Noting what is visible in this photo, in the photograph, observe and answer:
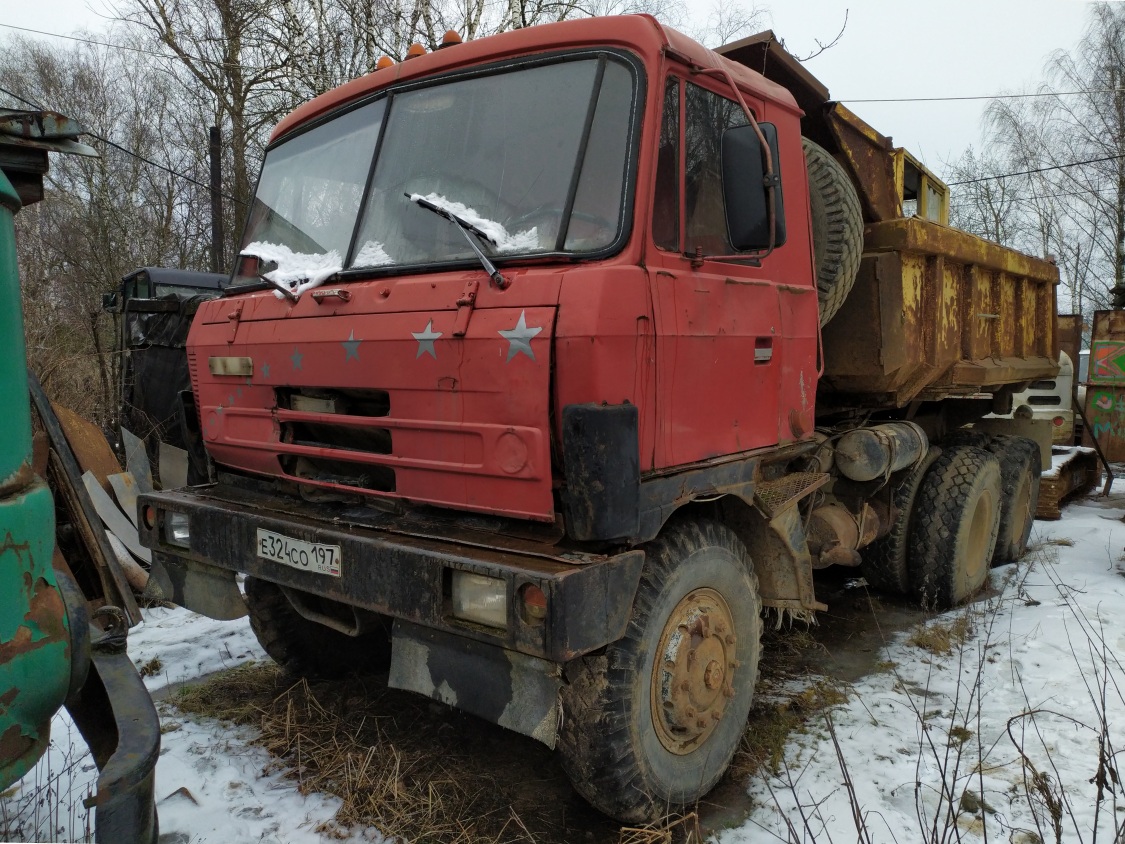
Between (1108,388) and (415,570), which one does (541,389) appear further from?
(1108,388)

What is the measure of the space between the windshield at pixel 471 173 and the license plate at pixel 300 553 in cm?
102

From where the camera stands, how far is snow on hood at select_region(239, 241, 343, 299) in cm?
306

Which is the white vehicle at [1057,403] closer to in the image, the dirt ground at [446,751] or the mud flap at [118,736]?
the dirt ground at [446,751]

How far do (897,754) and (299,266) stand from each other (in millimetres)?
3184

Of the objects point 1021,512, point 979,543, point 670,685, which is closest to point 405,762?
point 670,685

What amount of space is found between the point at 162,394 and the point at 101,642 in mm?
6183

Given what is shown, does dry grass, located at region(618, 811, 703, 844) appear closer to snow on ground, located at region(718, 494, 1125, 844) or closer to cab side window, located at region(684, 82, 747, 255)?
snow on ground, located at region(718, 494, 1125, 844)

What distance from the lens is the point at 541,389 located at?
2.37 meters

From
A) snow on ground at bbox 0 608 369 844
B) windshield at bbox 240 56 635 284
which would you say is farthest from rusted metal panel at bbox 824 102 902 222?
snow on ground at bbox 0 608 369 844

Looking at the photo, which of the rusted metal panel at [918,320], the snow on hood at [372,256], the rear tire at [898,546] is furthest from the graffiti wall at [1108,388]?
the snow on hood at [372,256]

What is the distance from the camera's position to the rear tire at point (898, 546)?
16.5ft

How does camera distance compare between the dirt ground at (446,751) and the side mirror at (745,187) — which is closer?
the side mirror at (745,187)

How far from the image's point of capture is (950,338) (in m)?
4.79

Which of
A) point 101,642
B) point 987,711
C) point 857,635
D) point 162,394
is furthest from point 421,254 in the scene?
point 162,394
